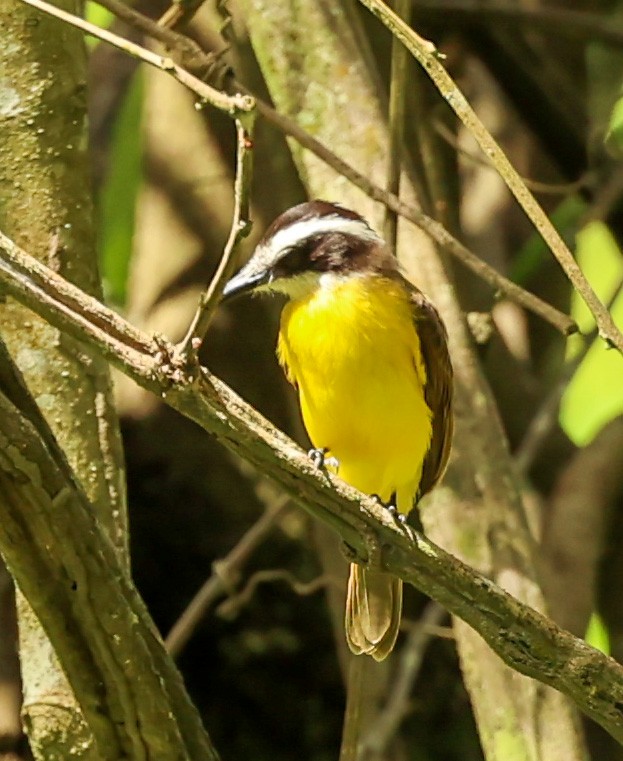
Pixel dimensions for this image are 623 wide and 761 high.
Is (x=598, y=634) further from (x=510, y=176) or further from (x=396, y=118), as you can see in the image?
(x=510, y=176)

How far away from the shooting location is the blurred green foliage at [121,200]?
3.78m

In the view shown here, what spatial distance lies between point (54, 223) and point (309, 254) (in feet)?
2.20

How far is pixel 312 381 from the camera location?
2793mm

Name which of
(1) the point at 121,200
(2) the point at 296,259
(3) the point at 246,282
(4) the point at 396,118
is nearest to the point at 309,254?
(2) the point at 296,259

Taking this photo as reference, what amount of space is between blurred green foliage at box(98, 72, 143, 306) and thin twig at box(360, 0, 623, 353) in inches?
69.4

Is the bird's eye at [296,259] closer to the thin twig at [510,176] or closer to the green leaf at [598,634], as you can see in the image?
the thin twig at [510,176]

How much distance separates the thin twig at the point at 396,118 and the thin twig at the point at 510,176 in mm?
479

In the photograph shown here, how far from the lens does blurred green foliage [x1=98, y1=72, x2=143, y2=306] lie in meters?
3.78

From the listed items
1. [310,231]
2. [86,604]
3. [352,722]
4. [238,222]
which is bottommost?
[86,604]

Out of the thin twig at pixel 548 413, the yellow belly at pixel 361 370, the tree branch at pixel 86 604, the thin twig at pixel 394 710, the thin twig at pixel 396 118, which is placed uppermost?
the thin twig at pixel 548 413

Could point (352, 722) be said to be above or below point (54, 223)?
below

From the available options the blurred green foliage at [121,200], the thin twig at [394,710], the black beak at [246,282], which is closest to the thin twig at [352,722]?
the thin twig at [394,710]

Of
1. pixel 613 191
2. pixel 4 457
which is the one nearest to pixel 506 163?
pixel 4 457

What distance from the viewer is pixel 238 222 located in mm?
1470
